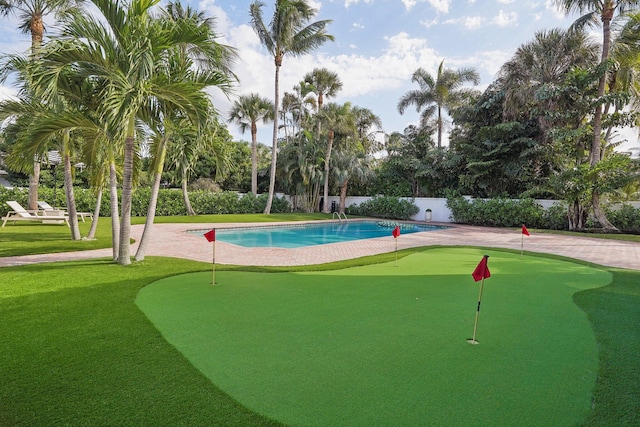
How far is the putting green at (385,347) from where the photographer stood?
2.28 metres

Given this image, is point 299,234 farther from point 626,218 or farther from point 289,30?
point 626,218

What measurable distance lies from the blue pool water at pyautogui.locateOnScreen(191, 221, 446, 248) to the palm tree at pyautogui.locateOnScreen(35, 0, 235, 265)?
21.8 feet

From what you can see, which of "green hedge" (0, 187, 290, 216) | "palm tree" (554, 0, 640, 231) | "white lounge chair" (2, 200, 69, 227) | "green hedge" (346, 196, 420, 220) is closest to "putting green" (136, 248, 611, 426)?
"white lounge chair" (2, 200, 69, 227)

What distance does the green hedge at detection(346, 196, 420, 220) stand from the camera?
24062 mm

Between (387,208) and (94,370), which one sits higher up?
(387,208)

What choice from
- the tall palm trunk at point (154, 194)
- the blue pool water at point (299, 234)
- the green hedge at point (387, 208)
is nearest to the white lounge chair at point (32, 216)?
the blue pool water at point (299, 234)

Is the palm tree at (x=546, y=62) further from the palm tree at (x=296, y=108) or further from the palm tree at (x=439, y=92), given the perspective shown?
the palm tree at (x=296, y=108)

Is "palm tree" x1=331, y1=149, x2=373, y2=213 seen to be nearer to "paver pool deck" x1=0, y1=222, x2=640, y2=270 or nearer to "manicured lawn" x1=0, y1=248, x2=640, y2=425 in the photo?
"paver pool deck" x1=0, y1=222, x2=640, y2=270

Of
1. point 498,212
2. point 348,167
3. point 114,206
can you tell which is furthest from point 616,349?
point 348,167

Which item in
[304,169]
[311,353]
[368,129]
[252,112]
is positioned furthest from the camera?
[368,129]

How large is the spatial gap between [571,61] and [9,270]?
23.8 meters

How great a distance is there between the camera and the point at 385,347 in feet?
10.5

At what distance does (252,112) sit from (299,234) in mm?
12504

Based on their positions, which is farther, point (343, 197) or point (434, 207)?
point (343, 197)
